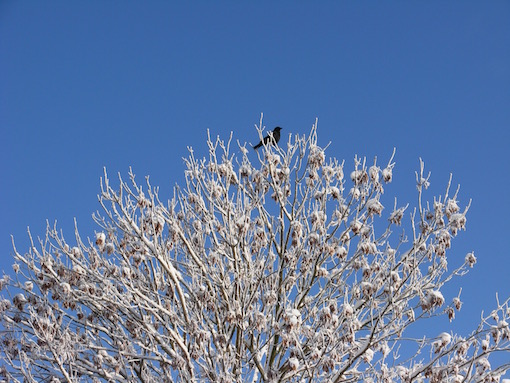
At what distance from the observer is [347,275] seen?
359 inches

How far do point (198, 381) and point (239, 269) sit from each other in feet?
6.22

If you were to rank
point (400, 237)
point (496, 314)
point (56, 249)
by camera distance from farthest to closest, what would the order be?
1. point (56, 249)
2. point (400, 237)
3. point (496, 314)

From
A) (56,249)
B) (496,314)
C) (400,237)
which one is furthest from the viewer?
(56,249)

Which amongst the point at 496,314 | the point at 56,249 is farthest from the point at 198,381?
the point at 496,314

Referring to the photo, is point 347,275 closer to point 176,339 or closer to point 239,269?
point 239,269

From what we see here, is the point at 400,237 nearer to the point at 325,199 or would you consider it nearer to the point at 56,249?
the point at 325,199

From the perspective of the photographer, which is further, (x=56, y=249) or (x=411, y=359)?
(x=56, y=249)

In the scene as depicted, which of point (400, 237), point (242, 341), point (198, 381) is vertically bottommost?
point (198, 381)

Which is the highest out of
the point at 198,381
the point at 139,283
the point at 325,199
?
the point at 325,199

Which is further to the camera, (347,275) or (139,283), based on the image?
(347,275)

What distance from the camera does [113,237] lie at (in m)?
8.85

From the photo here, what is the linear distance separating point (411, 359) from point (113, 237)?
4.70m

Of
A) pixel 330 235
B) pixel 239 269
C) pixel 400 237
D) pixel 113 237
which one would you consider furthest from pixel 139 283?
pixel 400 237

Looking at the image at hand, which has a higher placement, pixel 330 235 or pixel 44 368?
pixel 330 235
